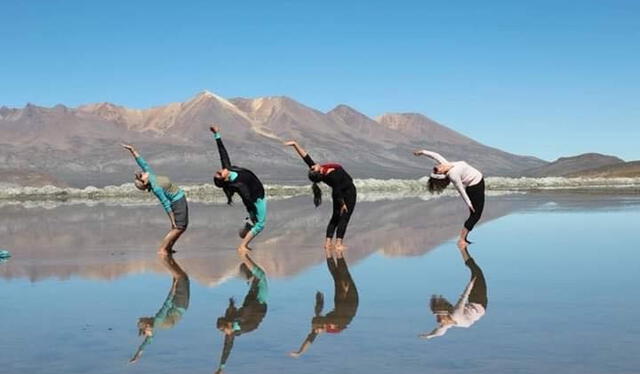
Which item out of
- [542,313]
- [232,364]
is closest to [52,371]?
[232,364]

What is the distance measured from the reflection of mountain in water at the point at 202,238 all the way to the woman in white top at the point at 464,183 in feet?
2.32

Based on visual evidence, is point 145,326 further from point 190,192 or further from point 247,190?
point 190,192

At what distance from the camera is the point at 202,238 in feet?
48.4

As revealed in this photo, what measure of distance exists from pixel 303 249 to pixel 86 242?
151 inches

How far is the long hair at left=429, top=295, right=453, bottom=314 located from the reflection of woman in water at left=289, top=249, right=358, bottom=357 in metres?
0.64

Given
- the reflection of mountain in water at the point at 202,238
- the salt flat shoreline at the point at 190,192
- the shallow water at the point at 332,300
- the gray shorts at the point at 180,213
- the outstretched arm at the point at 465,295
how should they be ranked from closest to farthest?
the shallow water at the point at 332,300
the outstretched arm at the point at 465,295
the reflection of mountain in water at the point at 202,238
the gray shorts at the point at 180,213
the salt flat shoreline at the point at 190,192

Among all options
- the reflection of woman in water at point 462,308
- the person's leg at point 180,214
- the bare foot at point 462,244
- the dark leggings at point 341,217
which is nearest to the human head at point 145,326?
the reflection of woman in water at point 462,308

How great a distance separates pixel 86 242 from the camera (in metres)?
14.0

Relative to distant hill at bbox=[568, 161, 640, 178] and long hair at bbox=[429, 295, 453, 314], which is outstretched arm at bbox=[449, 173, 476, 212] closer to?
long hair at bbox=[429, 295, 453, 314]

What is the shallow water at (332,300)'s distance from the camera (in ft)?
17.7

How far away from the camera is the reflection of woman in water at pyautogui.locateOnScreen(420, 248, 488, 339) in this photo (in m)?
6.37

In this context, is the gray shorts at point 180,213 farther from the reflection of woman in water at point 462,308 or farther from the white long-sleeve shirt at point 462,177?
the reflection of woman in water at point 462,308

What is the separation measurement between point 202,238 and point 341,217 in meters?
3.10

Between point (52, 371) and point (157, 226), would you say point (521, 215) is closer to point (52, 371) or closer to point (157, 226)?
point (157, 226)
